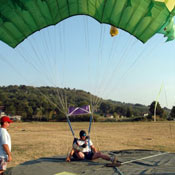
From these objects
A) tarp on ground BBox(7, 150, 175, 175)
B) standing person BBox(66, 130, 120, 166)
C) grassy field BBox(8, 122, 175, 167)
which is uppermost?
standing person BBox(66, 130, 120, 166)

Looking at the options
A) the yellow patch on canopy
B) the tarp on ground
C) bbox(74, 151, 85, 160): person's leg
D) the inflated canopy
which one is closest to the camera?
the tarp on ground

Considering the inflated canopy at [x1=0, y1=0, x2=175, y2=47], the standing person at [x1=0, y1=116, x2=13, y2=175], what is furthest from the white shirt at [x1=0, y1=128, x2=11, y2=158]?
the inflated canopy at [x1=0, y1=0, x2=175, y2=47]

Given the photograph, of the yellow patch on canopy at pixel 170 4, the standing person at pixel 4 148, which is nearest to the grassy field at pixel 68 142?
the standing person at pixel 4 148

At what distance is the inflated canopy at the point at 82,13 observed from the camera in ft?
17.0

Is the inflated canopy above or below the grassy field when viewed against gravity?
above

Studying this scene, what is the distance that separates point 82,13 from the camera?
19.3ft

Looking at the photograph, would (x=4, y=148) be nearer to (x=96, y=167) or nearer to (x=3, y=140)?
(x=3, y=140)

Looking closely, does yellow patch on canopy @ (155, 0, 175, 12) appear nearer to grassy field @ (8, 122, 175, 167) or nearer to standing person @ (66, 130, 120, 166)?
standing person @ (66, 130, 120, 166)

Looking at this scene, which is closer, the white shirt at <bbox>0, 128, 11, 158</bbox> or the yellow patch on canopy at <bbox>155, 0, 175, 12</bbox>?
the white shirt at <bbox>0, 128, 11, 158</bbox>

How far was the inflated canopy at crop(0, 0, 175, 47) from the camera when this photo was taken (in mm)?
5188

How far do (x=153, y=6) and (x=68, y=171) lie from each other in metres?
4.25

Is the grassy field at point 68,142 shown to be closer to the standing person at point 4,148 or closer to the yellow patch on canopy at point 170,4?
the standing person at point 4,148

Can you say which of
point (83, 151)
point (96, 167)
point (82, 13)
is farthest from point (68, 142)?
point (82, 13)

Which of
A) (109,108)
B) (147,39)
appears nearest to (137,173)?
(147,39)
